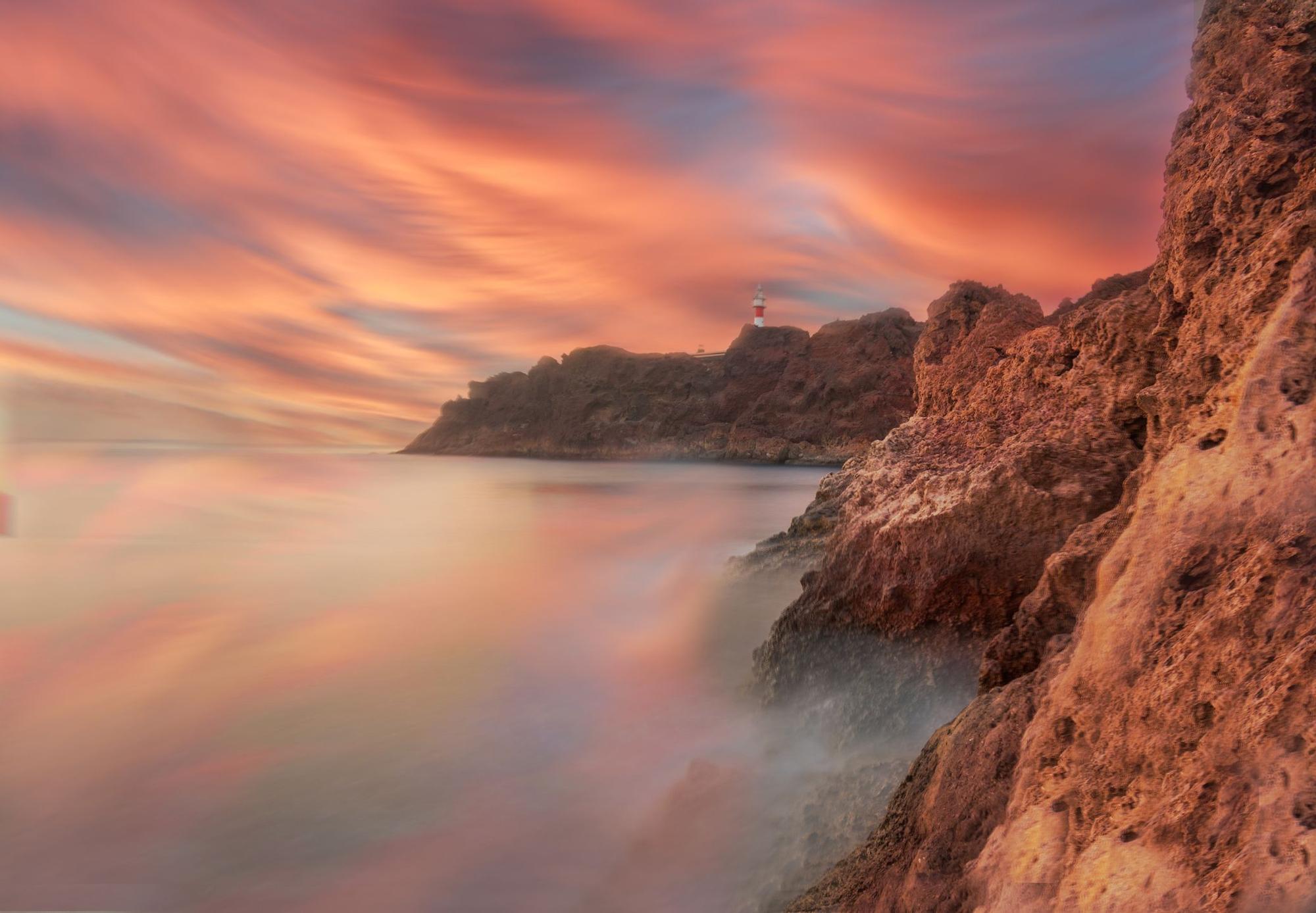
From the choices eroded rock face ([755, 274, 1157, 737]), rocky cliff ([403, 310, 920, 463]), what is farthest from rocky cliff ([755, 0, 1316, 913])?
rocky cliff ([403, 310, 920, 463])

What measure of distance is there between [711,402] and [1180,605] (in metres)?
75.5

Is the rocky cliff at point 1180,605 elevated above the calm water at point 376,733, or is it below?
above

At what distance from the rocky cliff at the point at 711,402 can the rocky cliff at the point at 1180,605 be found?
50065 millimetres

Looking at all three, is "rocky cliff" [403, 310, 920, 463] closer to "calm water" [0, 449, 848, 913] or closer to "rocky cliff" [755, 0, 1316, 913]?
"calm water" [0, 449, 848, 913]

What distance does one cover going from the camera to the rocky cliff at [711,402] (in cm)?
6131

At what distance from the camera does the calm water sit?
409cm

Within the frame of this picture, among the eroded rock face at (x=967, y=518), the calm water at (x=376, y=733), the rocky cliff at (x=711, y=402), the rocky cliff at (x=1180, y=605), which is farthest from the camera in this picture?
the rocky cliff at (x=711, y=402)

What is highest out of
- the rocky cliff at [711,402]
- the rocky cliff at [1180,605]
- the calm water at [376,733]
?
the rocky cliff at [711,402]

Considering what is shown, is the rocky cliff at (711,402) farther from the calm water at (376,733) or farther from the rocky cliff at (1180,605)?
the rocky cliff at (1180,605)

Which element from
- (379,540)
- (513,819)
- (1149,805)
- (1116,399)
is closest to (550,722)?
(513,819)

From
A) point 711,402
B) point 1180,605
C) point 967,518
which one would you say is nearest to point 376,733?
point 967,518

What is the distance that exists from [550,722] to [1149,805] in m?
5.19

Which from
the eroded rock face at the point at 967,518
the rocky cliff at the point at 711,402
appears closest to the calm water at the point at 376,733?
the eroded rock face at the point at 967,518

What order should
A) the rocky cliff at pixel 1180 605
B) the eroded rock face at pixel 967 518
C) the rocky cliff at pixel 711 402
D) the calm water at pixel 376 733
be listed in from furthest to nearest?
1. the rocky cliff at pixel 711 402
2. the calm water at pixel 376 733
3. the eroded rock face at pixel 967 518
4. the rocky cliff at pixel 1180 605
